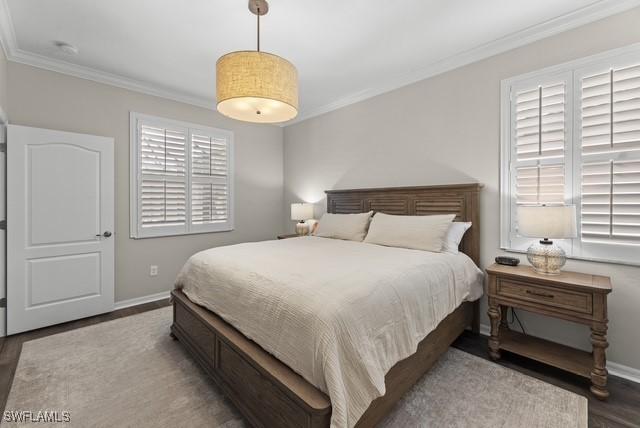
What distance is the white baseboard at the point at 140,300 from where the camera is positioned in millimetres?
3359

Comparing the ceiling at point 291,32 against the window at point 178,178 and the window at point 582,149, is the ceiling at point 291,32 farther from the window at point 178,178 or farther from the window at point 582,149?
the window at point 178,178

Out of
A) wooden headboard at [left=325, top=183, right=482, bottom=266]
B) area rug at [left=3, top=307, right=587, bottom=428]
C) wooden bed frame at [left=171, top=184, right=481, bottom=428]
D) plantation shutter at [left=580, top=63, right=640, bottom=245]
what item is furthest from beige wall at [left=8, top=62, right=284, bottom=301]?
plantation shutter at [left=580, top=63, right=640, bottom=245]

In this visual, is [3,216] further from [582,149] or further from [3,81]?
[582,149]

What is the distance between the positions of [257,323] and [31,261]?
2.77 meters

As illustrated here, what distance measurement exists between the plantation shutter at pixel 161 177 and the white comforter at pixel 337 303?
1.55 m

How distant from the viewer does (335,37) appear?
2.52 m

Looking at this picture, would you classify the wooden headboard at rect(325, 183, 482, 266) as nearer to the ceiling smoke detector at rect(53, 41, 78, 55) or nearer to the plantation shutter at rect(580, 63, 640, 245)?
the plantation shutter at rect(580, 63, 640, 245)

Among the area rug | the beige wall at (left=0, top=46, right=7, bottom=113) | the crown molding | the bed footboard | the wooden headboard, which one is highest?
the crown molding

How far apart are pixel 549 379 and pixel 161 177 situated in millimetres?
4328

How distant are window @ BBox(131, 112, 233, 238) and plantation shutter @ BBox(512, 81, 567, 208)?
3606 mm

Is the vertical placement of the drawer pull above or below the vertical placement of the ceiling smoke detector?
below

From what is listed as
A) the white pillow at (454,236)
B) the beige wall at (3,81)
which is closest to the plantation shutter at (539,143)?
A: the white pillow at (454,236)

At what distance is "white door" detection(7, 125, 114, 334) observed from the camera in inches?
106

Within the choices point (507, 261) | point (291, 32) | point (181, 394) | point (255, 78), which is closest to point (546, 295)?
point (507, 261)
